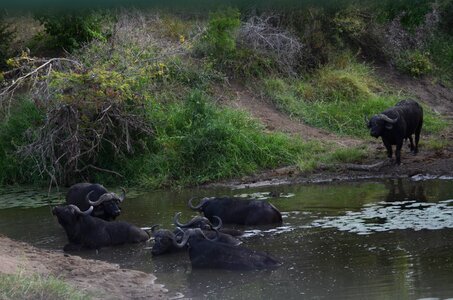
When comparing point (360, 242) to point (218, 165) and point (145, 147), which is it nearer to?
point (218, 165)

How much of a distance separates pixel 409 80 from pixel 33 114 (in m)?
11.8

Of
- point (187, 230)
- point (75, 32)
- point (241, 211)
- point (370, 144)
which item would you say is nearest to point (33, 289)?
point (187, 230)

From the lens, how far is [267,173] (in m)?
16.0

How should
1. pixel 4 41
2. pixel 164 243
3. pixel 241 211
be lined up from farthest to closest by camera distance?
1. pixel 4 41
2. pixel 241 211
3. pixel 164 243

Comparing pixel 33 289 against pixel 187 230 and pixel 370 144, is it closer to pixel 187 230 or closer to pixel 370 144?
pixel 187 230

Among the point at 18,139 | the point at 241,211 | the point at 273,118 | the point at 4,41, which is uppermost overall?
the point at 4,41

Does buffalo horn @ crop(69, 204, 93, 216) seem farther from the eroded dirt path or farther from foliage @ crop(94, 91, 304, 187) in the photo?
the eroded dirt path

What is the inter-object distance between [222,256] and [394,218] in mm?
3167

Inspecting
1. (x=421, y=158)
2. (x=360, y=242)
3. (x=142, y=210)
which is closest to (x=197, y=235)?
(x=360, y=242)

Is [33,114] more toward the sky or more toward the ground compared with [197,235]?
more toward the sky

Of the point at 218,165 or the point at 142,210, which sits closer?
the point at 142,210

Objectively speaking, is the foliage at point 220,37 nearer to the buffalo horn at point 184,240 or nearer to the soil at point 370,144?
the soil at point 370,144

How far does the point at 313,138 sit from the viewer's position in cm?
1822

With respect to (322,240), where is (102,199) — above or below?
above
